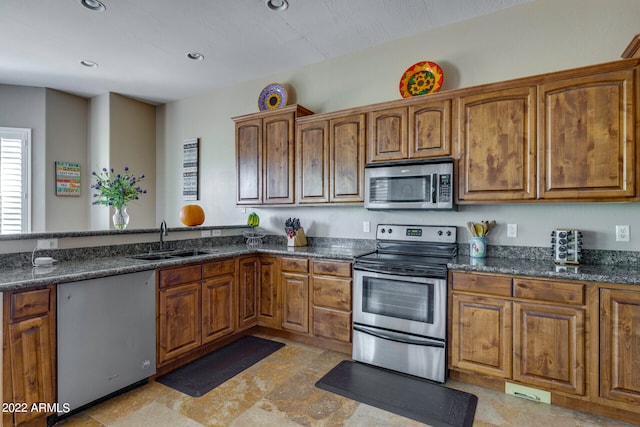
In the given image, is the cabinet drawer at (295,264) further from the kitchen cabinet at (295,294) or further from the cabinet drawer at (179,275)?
the cabinet drawer at (179,275)

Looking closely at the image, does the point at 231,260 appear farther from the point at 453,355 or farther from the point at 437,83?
the point at 437,83

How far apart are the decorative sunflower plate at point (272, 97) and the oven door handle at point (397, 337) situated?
2.59 m

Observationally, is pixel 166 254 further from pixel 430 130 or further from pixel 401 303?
pixel 430 130

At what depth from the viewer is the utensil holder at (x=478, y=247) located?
2.64 meters

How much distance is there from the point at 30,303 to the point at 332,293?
204 centimetres

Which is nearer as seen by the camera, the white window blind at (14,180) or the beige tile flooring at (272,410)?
the beige tile flooring at (272,410)

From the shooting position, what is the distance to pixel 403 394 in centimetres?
223

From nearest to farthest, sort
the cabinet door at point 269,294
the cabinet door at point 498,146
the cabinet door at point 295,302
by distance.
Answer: the cabinet door at point 498,146 < the cabinet door at point 295,302 < the cabinet door at point 269,294

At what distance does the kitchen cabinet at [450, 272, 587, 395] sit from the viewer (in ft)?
6.58

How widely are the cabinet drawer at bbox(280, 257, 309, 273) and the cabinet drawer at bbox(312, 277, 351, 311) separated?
0.49ft

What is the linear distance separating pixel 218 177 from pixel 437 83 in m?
3.00

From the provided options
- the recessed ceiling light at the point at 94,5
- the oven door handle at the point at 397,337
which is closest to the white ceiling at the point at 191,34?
the recessed ceiling light at the point at 94,5

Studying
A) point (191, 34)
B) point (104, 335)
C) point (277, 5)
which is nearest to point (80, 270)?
point (104, 335)

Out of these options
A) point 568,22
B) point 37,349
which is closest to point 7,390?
point 37,349
